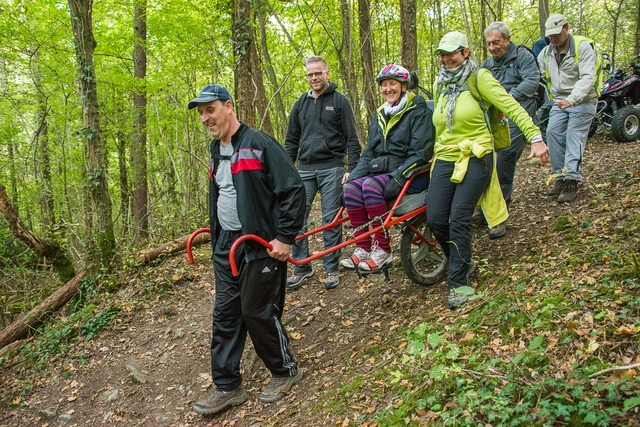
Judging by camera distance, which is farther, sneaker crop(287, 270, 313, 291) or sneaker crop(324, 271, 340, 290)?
sneaker crop(287, 270, 313, 291)

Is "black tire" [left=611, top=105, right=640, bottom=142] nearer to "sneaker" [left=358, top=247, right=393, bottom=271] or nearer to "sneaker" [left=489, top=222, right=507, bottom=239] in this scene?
"sneaker" [left=489, top=222, right=507, bottom=239]

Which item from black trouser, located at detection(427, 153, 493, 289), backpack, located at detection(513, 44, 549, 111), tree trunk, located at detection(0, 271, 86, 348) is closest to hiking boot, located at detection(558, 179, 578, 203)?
backpack, located at detection(513, 44, 549, 111)

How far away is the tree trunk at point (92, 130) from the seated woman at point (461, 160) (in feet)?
15.6

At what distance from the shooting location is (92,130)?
21.4ft

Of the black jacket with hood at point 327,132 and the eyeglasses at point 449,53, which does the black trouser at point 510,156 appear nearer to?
the black jacket with hood at point 327,132

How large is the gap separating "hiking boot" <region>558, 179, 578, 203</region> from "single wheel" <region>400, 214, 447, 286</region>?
1.81 metres

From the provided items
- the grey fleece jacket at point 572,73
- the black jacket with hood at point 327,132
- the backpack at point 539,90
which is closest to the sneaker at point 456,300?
the black jacket with hood at point 327,132

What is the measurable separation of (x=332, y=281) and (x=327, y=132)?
5.65 ft

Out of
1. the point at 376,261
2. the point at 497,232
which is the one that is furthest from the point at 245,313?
the point at 497,232

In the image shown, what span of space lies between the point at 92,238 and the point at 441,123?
528 centimetres

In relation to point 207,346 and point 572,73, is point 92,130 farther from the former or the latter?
point 572,73

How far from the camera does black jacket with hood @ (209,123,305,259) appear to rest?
3.56 metres

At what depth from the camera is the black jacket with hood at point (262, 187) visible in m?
3.56

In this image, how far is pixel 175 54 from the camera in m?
11.1
